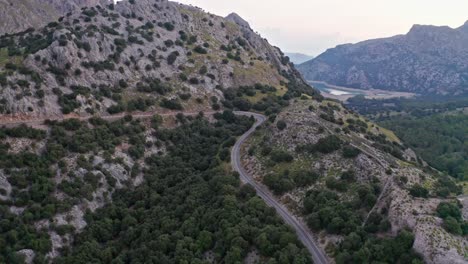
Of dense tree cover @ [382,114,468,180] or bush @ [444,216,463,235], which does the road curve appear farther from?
dense tree cover @ [382,114,468,180]

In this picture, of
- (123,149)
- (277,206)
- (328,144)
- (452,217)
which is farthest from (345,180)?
(123,149)

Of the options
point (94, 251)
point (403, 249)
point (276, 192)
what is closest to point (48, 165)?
point (94, 251)

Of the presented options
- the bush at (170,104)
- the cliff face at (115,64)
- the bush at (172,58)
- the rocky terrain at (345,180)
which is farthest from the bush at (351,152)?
the bush at (172,58)

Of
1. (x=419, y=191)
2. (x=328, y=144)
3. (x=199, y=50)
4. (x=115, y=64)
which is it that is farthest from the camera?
(x=199, y=50)

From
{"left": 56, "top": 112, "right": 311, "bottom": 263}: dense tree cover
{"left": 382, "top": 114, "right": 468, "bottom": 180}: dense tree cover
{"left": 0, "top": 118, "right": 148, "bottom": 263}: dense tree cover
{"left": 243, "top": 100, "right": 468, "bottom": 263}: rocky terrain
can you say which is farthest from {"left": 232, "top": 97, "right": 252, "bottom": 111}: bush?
{"left": 382, "top": 114, "right": 468, "bottom": 180}: dense tree cover

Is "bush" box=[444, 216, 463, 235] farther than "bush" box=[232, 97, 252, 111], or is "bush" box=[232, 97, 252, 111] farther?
"bush" box=[232, 97, 252, 111]

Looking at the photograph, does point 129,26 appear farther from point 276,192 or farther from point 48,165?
point 276,192

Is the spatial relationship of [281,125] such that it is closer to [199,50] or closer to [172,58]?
[172,58]
